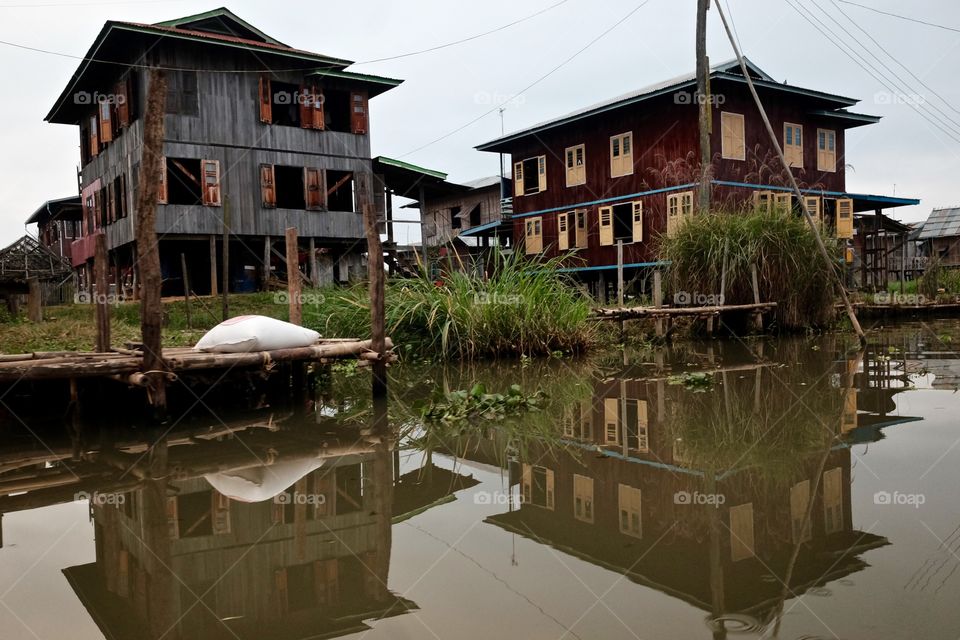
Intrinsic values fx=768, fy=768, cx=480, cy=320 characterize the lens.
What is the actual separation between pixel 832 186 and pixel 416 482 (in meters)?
22.9

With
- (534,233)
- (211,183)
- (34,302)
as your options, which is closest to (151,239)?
(34,302)

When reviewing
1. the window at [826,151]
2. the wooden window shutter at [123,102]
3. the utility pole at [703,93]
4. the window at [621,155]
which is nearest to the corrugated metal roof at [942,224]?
the window at [826,151]

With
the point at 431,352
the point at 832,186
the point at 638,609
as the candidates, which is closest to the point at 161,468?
the point at 638,609

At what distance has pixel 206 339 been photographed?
7574mm

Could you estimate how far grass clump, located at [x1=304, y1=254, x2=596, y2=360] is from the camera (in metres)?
11.5

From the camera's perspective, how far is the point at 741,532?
3.62 meters

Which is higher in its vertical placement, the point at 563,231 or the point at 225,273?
the point at 563,231

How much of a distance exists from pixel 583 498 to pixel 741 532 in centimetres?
98

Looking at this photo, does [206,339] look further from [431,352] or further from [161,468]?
[431,352]

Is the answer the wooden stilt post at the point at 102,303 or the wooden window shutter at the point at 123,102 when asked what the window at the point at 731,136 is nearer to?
the wooden window shutter at the point at 123,102

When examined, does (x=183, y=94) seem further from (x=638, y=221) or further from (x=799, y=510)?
(x=799, y=510)

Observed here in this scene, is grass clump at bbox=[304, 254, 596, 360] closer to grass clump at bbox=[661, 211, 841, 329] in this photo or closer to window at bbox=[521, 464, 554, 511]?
grass clump at bbox=[661, 211, 841, 329]

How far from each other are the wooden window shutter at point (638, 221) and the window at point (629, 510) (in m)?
18.3

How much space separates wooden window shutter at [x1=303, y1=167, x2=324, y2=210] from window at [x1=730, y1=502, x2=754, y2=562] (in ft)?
59.4
